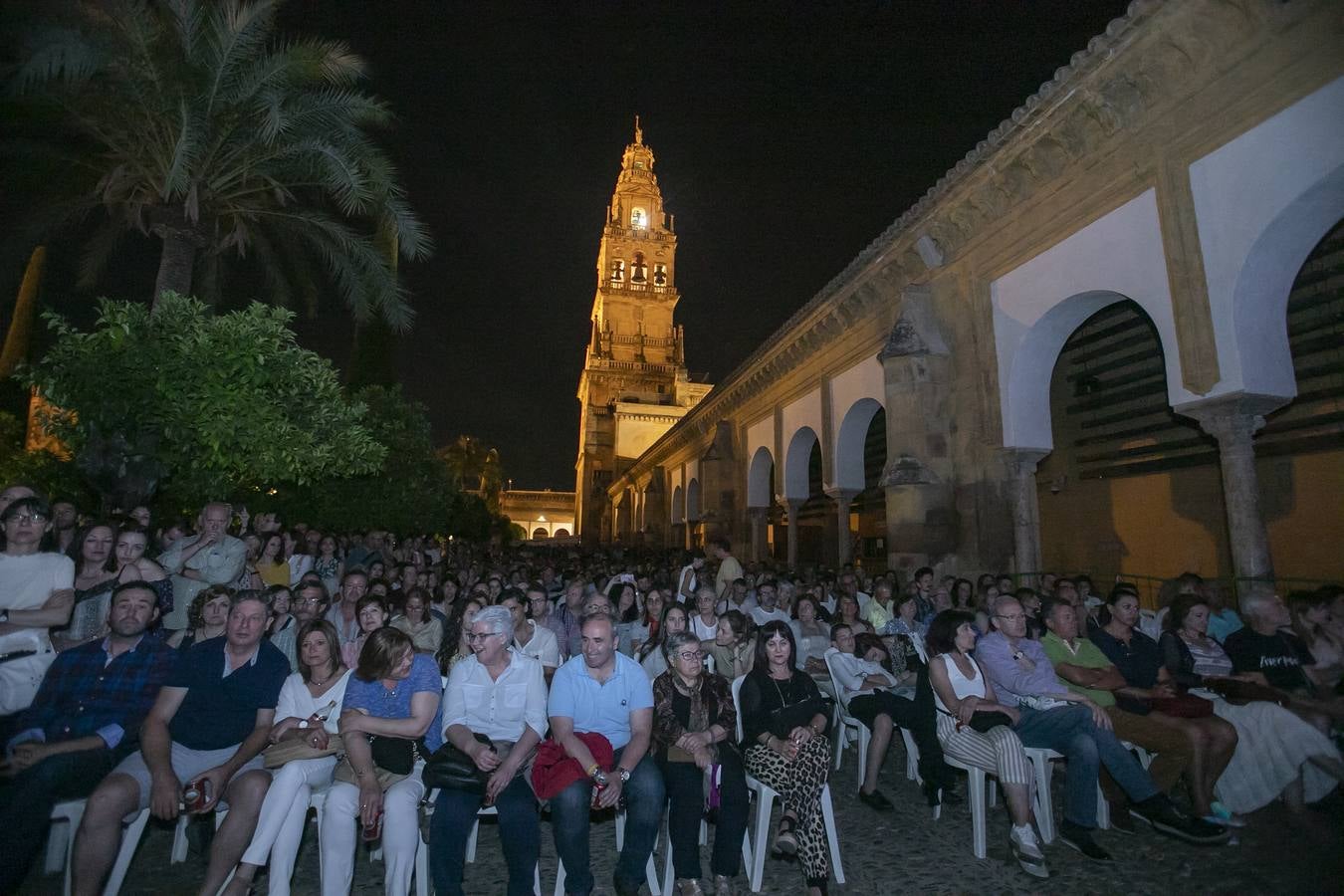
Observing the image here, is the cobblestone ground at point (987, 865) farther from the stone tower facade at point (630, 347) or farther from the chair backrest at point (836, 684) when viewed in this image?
the stone tower facade at point (630, 347)

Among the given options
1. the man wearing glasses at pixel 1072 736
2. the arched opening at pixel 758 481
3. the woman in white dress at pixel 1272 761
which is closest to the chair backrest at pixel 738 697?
the man wearing glasses at pixel 1072 736

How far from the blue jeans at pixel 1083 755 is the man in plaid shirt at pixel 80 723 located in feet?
18.3

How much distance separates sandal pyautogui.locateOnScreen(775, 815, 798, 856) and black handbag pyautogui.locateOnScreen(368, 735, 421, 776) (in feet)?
7.47

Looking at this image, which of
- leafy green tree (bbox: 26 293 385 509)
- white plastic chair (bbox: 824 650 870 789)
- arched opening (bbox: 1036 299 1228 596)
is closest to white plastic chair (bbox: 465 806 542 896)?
white plastic chair (bbox: 824 650 870 789)

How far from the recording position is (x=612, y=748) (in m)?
4.00

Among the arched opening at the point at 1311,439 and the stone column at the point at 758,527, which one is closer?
the arched opening at the point at 1311,439

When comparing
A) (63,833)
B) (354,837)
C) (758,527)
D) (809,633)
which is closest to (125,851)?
(63,833)

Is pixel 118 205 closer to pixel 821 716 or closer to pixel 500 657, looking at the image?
pixel 500 657

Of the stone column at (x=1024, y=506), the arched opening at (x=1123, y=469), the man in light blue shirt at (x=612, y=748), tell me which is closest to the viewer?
the man in light blue shirt at (x=612, y=748)

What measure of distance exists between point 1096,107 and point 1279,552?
6.29 m

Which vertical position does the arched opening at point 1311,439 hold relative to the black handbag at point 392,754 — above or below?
above

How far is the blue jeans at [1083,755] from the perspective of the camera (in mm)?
4168

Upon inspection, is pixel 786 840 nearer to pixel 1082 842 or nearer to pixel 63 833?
pixel 1082 842

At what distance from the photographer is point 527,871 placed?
3504mm
